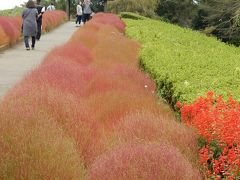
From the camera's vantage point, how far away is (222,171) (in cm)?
429

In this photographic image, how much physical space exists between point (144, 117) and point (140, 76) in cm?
307

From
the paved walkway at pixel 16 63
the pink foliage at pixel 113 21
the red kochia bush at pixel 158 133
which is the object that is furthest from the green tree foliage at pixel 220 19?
the red kochia bush at pixel 158 133

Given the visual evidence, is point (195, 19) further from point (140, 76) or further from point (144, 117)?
point (144, 117)

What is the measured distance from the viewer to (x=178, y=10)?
4053 cm

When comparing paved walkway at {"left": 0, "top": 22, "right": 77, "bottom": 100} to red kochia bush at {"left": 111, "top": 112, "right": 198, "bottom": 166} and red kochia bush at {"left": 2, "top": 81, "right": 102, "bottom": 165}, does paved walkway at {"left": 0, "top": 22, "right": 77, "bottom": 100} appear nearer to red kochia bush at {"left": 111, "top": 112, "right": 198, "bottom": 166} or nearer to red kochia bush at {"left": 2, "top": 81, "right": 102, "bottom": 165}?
red kochia bush at {"left": 2, "top": 81, "right": 102, "bottom": 165}

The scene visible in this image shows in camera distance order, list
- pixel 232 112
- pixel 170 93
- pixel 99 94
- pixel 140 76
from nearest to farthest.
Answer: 1. pixel 232 112
2. pixel 99 94
3. pixel 170 93
4. pixel 140 76

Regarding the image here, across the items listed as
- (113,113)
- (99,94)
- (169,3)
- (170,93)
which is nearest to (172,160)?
(113,113)

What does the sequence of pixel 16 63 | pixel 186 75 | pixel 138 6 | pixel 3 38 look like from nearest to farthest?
pixel 186 75, pixel 16 63, pixel 3 38, pixel 138 6

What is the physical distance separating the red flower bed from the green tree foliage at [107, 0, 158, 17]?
32.7m

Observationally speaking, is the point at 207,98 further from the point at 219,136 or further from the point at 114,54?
the point at 114,54

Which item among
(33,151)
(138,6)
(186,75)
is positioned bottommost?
(138,6)

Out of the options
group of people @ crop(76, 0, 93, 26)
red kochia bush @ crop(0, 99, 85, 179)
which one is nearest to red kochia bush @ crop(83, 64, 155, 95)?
red kochia bush @ crop(0, 99, 85, 179)

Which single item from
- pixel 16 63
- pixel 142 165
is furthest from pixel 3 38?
pixel 142 165

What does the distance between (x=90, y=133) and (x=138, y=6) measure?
3465 cm
